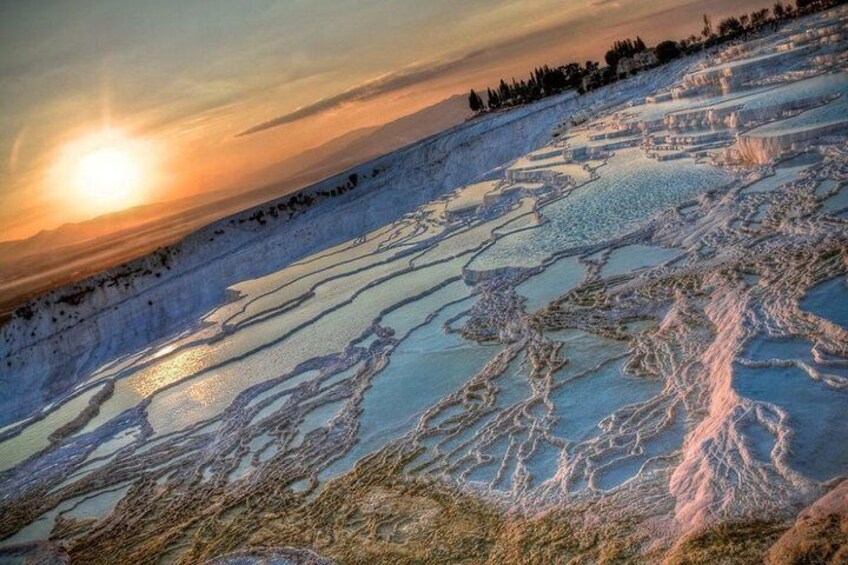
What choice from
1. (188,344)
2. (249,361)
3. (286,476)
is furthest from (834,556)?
(188,344)

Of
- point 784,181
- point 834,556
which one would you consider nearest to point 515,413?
point 834,556

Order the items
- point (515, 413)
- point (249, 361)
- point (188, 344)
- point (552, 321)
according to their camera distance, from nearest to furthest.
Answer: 1. point (515, 413)
2. point (552, 321)
3. point (249, 361)
4. point (188, 344)

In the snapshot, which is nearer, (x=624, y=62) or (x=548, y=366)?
(x=548, y=366)

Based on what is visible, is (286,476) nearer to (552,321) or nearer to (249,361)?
(552,321)

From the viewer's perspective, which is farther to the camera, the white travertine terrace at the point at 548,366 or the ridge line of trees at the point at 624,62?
the ridge line of trees at the point at 624,62

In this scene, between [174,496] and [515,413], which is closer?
[515,413]

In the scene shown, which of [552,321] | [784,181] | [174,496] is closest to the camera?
[174,496]

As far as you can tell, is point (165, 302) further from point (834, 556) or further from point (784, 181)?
point (834, 556)

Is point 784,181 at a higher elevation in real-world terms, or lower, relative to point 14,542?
higher

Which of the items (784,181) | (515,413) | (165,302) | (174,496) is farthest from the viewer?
(165,302)

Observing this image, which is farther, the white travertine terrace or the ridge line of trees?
the ridge line of trees
